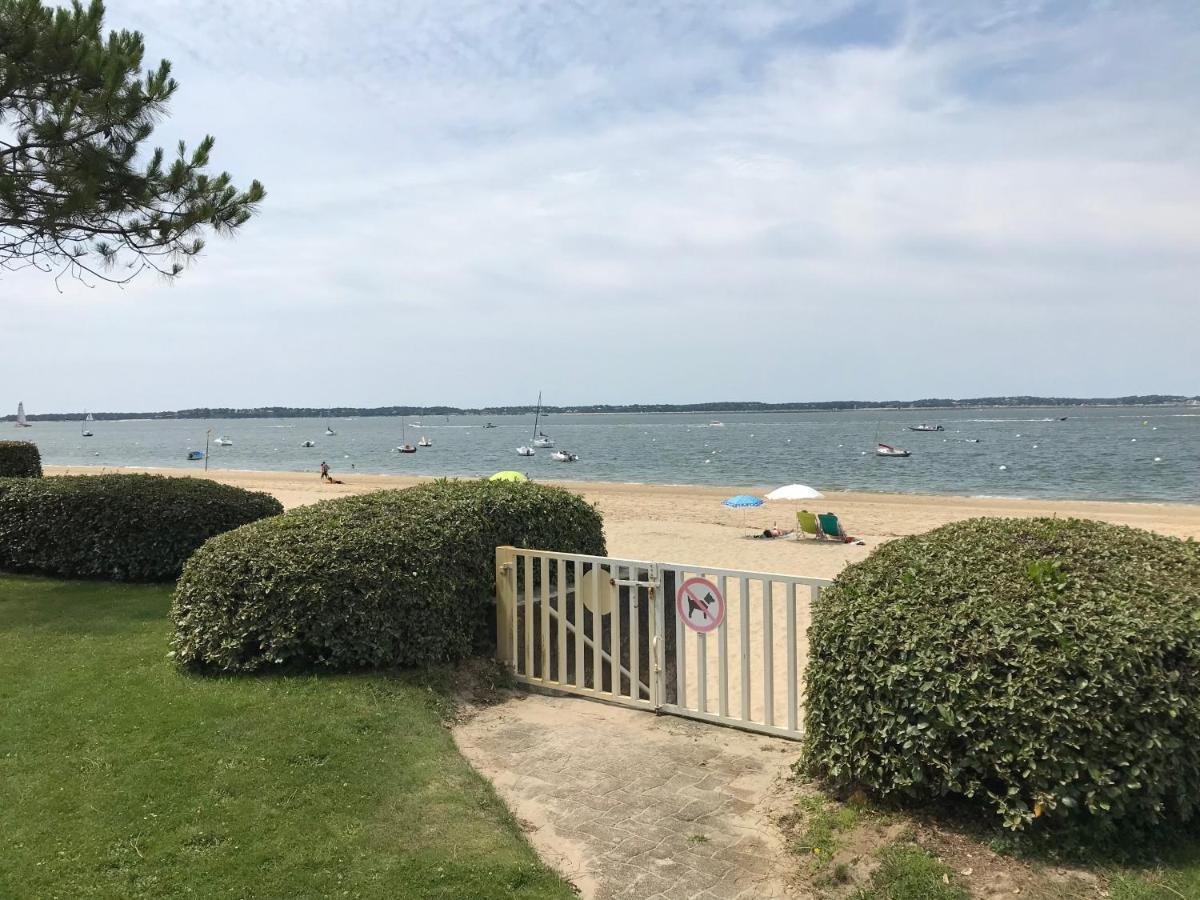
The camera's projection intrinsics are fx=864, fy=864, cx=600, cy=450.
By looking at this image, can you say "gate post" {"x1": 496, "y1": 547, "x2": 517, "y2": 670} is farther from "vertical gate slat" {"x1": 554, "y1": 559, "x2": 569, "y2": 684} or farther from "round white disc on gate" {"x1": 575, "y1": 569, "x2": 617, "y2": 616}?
"round white disc on gate" {"x1": 575, "y1": 569, "x2": 617, "y2": 616}

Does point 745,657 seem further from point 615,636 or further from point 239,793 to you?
→ point 239,793

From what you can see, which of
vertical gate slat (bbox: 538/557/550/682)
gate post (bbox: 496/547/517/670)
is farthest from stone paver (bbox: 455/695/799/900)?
gate post (bbox: 496/547/517/670)

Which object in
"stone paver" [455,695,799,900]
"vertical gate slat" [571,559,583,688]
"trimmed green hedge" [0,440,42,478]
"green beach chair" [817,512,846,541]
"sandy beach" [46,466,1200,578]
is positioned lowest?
"sandy beach" [46,466,1200,578]

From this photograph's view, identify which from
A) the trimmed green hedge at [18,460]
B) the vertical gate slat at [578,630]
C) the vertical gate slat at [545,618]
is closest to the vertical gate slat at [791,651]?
the vertical gate slat at [578,630]

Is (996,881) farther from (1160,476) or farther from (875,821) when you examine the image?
(1160,476)

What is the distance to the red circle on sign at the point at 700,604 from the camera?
5.55 metres

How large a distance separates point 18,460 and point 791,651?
13103 millimetres

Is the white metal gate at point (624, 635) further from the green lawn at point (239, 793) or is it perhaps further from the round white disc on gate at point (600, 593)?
the green lawn at point (239, 793)

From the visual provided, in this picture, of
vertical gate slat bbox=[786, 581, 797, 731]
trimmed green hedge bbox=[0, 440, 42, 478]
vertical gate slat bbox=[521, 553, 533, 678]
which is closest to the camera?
vertical gate slat bbox=[786, 581, 797, 731]

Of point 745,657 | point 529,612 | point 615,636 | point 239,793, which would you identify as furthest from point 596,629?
point 239,793

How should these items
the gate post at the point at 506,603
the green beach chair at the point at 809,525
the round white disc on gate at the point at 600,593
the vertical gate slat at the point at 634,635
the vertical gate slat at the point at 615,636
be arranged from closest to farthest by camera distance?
the vertical gate slat at the point at 634,635
the vertical gate slat at the point at 615,636
the round white disc on gate at the point at 600,593
the gate post at the point at 506,603
the green beach chair at the point at 809,525

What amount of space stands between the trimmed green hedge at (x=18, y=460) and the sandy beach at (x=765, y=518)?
8.88m

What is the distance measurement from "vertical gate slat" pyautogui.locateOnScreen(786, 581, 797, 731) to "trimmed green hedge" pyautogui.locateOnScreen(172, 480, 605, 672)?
2.51 m

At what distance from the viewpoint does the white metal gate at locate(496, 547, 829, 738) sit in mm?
5449
